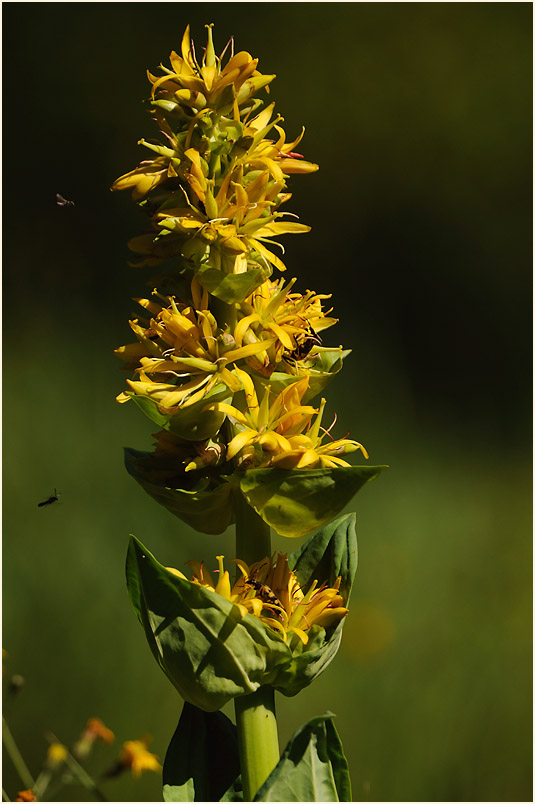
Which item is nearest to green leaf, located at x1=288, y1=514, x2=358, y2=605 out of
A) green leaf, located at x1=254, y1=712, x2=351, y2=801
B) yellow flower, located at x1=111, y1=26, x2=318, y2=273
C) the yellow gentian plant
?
the yellow gentian plant

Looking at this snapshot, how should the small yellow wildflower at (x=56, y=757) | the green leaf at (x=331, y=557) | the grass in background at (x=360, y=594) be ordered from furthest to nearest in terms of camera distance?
the grass in background at (x=360, y=594)
the small yellow wildflower at (x=56, y=757)
the green leaf at (x=331, y=557)

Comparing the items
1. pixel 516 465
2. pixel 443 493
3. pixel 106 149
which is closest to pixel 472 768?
pixel 443 493

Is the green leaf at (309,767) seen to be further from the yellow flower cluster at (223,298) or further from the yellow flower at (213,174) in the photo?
the yellow flower at (213,174)

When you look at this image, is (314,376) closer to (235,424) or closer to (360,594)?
(235,424)

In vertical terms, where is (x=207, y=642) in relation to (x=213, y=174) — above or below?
below

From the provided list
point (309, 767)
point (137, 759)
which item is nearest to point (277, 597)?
point (309, 767)

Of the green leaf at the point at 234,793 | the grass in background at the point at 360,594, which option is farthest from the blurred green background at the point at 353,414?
the green leaf at the point at 234,793
